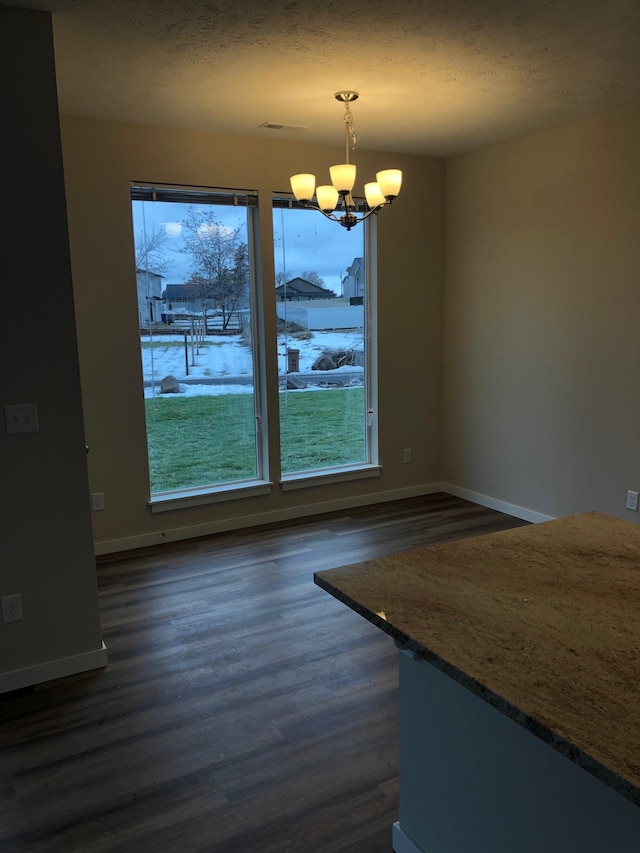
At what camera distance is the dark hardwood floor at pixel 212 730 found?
2.01 m

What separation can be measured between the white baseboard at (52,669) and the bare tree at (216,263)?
2465mm

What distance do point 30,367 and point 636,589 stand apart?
230 cm

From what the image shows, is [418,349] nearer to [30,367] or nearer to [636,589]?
[30,367]

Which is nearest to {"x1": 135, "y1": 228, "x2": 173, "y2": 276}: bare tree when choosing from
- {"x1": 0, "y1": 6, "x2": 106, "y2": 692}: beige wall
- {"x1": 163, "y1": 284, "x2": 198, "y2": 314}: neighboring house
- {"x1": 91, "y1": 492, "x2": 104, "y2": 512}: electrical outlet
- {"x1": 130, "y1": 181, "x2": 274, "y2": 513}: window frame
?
{"x1": 163, "y1": 284, "x2": 198, "y2": 314}: neighboring house

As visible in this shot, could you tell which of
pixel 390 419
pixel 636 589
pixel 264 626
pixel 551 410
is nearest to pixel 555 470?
pixel 551 410

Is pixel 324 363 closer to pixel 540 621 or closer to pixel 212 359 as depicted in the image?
pixel 212 359

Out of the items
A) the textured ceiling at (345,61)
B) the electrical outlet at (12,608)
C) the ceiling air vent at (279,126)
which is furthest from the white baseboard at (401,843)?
the ceiling air vent at (279,126)

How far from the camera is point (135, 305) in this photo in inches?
167

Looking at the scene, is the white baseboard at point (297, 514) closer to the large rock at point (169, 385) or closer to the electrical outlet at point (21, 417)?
the large rock at point (169, 385)

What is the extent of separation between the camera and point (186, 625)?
3312 mm

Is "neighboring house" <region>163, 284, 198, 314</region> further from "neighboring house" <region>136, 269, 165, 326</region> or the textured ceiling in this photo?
the textured ceiling

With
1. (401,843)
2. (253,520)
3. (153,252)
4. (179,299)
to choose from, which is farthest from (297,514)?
(401,843)

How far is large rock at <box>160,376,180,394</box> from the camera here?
4.51 metres

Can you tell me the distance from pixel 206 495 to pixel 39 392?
6.78ft
